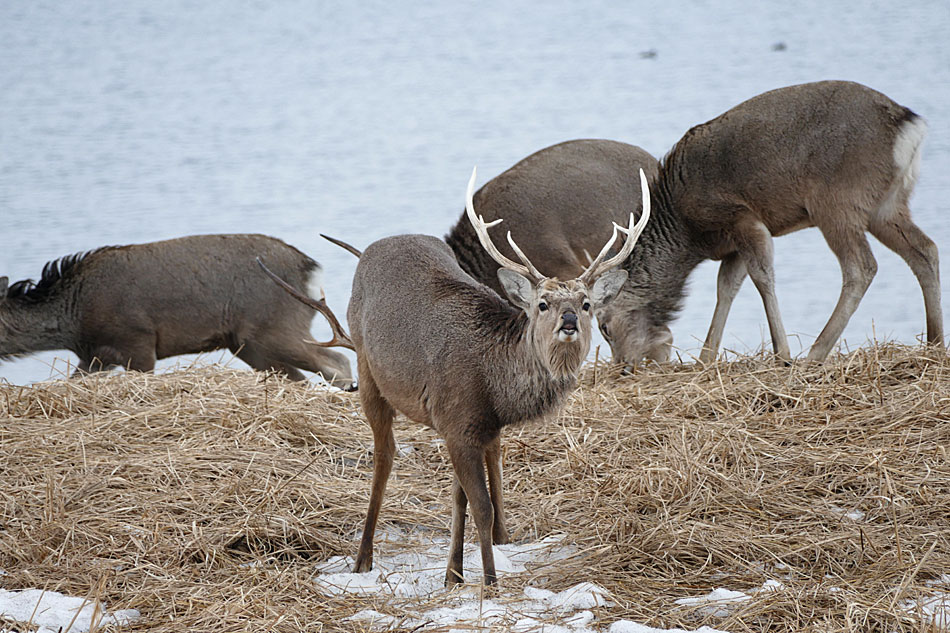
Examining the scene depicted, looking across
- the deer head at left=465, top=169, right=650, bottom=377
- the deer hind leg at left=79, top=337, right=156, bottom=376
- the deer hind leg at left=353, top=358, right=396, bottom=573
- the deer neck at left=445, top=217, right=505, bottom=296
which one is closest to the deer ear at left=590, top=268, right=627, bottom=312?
the deer head at left=465, top=169, right=650, bottom=377

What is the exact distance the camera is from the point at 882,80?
14.2 meters

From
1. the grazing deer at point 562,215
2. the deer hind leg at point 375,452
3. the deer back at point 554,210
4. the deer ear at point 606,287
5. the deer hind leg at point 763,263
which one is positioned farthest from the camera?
the deer back at point 554,210

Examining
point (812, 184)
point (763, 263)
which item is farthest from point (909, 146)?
point (763, 263)

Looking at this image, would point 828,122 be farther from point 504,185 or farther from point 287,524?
point 287,524

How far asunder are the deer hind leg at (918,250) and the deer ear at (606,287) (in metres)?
2.97

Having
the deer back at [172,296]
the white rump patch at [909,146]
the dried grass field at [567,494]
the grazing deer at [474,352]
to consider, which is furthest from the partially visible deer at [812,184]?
the deer back at [172,296]

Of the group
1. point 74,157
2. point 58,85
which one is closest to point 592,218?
point 74,157

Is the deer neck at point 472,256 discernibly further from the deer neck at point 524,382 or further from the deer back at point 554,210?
the deer neck at point 524,382

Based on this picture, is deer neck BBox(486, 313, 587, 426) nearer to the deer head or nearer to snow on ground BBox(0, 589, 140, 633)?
the deer head

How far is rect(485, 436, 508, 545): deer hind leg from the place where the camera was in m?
4.14

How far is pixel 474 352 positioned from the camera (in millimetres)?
3797

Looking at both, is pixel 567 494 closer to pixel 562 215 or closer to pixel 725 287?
pixel 725 287

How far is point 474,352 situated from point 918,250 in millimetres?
3508

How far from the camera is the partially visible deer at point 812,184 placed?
598 centimetres
